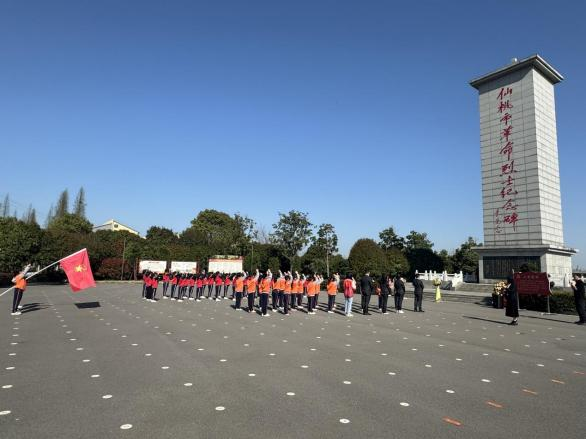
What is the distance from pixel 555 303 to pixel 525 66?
22.3 meters

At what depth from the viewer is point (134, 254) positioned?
4600cm

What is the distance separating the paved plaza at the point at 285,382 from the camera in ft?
15.0

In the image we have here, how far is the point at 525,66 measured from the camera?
103 feet

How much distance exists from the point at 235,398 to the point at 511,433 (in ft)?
11.5

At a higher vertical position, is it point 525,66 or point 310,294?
point 525,66

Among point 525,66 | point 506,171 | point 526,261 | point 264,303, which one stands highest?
point 525,66

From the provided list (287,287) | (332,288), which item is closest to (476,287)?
(332,288)

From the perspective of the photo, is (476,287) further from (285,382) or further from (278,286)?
(285,382)

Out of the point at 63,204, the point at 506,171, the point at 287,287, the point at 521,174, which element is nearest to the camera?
the point at 287,287

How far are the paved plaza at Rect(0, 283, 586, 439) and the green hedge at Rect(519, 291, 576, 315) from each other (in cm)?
681

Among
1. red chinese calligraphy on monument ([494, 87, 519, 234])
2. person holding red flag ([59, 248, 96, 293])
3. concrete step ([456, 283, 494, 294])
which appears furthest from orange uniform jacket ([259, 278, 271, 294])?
red chinese calligraphy on monument ([494, 87, 519, 234])

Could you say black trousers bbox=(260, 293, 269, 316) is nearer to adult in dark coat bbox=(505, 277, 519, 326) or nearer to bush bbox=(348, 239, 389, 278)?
adult in dark coat bbox=(505, 277, 519, 326)

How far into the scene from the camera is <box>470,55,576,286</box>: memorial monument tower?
2986cm

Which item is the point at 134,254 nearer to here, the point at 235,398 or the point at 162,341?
the point at 162,341
